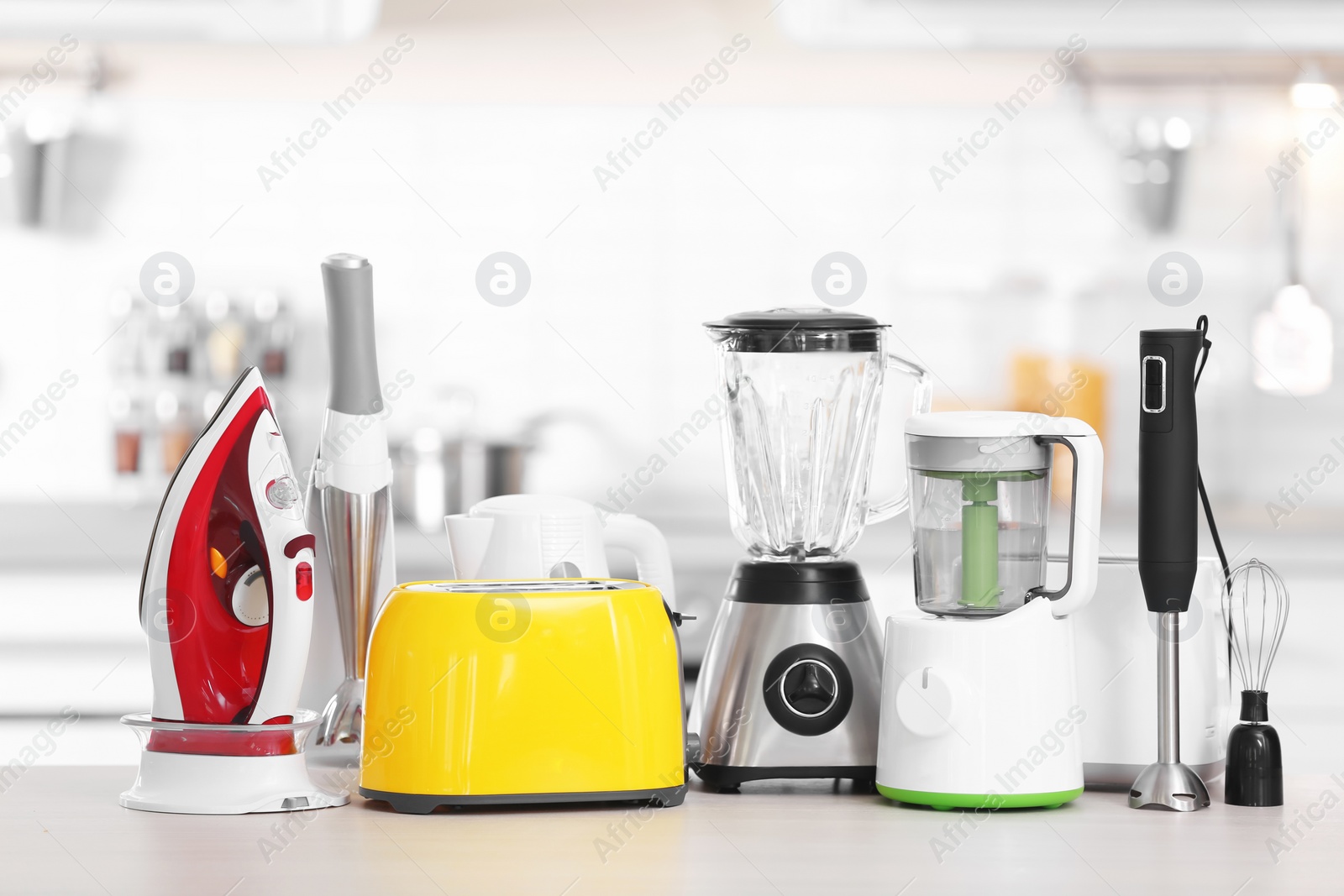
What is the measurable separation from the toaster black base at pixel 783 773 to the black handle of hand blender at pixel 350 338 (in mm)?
456

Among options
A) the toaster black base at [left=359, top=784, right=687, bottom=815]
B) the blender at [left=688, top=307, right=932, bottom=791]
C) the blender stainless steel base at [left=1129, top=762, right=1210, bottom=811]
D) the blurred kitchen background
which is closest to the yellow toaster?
the toaster black base at [left=359, top=784, right=687, bottom=815]

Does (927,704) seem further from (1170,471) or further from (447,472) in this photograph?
(447,472)

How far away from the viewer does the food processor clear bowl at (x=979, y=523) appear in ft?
3.39

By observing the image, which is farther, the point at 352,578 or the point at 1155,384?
the point at 352,578

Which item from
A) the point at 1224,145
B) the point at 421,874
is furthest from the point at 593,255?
the point at 421,874

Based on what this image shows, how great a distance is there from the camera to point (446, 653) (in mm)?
953

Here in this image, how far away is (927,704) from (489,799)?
32 cm

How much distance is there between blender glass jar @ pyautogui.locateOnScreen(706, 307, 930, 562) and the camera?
1.21 metres

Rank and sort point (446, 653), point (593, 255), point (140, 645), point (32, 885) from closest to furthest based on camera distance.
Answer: point (32, 885) → point (446, 653) → point (140, 645) → point (593, 255)

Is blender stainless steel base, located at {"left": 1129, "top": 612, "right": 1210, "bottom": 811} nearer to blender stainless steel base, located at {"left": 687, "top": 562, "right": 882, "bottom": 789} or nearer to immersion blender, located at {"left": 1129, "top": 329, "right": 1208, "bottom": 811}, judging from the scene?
immersion blender, located at {"left": 1129, "top": 329, "right": 1208, "bottom": 811}

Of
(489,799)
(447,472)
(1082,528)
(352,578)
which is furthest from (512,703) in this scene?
(447,472)

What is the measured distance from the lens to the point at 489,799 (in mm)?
948

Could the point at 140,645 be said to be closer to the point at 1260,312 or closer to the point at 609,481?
the point at 609,481

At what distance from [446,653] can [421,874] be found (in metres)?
0.18
